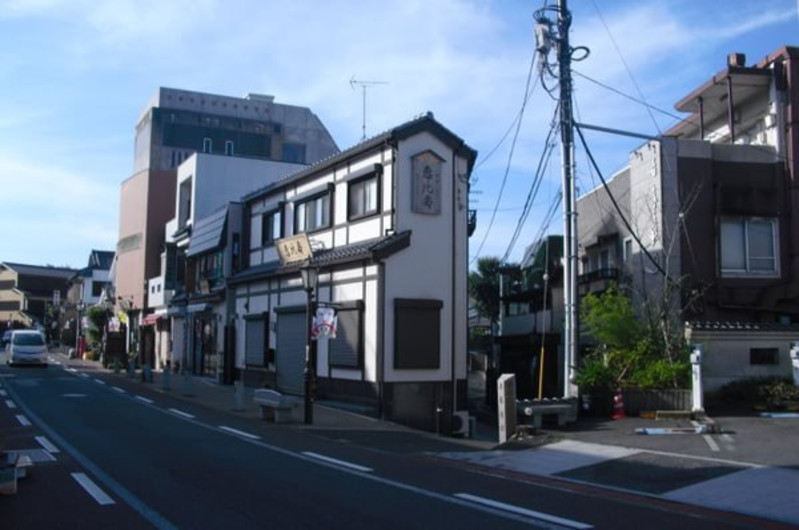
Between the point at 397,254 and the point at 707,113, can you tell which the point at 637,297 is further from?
the point at 707,113

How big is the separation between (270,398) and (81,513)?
408 inches

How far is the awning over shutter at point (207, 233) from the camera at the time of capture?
3181 centimetres

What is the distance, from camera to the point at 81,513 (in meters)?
8.04

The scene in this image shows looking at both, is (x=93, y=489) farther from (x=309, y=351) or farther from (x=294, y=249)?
(x=294, y=249)

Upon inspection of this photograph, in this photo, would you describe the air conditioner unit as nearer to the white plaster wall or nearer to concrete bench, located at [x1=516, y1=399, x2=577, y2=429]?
the white plaster wall

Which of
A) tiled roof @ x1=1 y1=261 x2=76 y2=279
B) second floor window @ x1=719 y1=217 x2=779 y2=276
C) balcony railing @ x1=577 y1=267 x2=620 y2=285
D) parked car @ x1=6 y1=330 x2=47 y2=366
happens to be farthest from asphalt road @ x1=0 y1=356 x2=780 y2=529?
tiled roof @ x1=1 y1=261 x2=76 y2=279

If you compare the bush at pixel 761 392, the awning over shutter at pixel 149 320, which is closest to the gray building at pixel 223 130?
the awning over shutter at pixel 149 320

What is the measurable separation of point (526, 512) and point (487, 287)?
37.6m

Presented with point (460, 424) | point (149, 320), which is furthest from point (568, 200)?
point (149, 320)

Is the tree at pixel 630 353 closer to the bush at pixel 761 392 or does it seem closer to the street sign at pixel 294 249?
the bush at pixel 761 392

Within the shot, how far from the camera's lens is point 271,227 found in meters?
28.8

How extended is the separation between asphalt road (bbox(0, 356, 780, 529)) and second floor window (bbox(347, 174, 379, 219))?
8.01 metres

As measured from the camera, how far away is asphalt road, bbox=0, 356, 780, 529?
25.8 feet

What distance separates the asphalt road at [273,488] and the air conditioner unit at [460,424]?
209 inches
